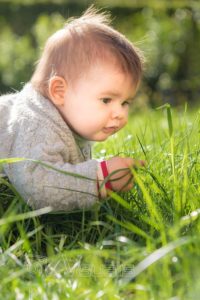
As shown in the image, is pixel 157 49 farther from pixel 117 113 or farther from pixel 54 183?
pixel 54 183

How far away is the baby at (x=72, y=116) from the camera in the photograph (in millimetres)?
2770

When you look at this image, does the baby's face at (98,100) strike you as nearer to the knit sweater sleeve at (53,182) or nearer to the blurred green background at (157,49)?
the knit sweater sleeve at (53,182)

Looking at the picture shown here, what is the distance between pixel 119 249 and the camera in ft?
7.02

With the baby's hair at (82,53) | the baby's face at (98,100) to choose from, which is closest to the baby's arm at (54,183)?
the baby's face at (98,100)

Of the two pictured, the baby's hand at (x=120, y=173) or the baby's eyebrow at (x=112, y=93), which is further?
the baby's eyebrow at (x=112, y=93)

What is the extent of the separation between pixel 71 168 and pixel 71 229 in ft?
0.77

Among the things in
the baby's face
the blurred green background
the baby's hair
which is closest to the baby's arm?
the baby's face

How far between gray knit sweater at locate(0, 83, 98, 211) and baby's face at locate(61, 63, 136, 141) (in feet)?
0.23

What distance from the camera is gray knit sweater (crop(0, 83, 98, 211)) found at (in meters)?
2.76

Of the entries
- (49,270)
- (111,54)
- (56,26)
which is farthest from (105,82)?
(56,26)

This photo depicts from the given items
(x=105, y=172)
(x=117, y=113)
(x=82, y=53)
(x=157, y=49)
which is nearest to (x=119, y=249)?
(x=105, y=172)

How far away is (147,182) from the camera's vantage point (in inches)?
106

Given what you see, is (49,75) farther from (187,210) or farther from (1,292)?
(1,292)

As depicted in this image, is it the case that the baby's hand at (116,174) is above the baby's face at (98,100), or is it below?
below
